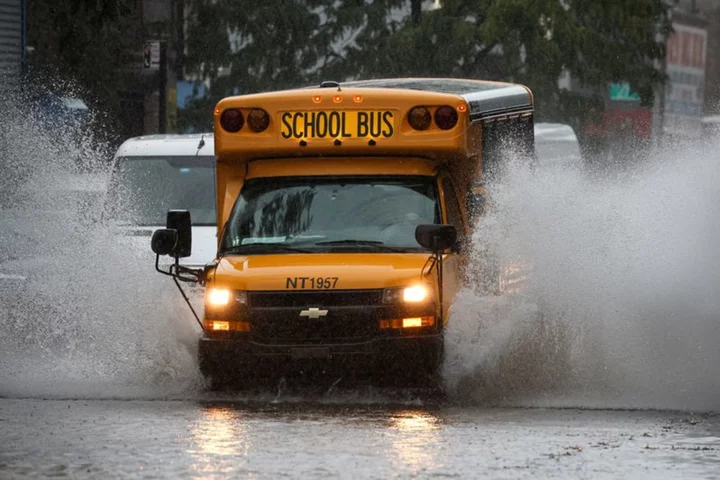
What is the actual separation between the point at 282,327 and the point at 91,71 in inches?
850

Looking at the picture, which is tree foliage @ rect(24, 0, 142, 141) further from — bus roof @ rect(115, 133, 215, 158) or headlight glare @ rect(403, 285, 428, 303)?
headlight glare @ rect(403, 285, 428, 303)

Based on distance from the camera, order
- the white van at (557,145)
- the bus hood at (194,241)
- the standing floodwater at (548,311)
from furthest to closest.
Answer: the white van at (557,145) → the bus hood at (194,241) → the standing floodwater at (548,311)

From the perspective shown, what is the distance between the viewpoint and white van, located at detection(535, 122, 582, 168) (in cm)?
2838

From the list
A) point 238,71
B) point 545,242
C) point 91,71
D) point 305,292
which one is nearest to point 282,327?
point 305,292

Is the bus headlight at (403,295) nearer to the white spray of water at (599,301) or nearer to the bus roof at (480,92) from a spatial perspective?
the white spray of water at (599,301)

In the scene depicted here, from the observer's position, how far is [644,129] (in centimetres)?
5325

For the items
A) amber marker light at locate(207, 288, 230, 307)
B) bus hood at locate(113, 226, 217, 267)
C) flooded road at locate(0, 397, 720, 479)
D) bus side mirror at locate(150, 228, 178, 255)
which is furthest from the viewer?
bus hood at locate(113, 226, 217, 267)

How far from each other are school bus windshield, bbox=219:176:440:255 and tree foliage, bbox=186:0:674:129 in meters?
20.9

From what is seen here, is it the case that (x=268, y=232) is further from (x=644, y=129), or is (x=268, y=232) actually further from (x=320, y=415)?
(x=644, y=129)

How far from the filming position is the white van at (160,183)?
59.0ft

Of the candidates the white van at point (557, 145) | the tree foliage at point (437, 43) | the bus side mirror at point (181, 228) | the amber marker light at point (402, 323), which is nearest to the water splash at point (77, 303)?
the bus side mirror at point (181, 228)

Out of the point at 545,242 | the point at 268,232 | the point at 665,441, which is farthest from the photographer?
the point at 545,242

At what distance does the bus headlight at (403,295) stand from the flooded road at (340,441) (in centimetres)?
70

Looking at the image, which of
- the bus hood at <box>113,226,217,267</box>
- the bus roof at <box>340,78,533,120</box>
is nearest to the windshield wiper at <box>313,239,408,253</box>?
the bus roof at <box>340,78,533,120</box>
